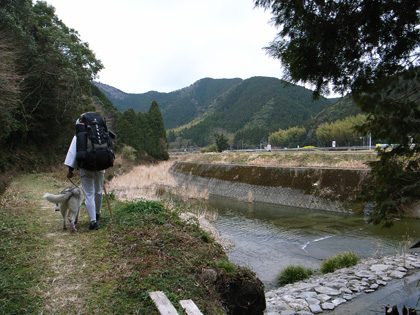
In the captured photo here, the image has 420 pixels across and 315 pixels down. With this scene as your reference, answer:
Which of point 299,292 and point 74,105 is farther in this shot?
point 74,105

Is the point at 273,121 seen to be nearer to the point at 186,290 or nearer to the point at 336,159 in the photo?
the point at 336,159

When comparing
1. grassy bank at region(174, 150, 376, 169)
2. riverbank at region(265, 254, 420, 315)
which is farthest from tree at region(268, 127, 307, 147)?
riverbank at region(265, 254, 420, 315)

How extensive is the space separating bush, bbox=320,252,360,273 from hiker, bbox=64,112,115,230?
5431 mm

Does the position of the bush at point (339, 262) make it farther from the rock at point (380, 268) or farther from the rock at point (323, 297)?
the rock at point (323, 297)

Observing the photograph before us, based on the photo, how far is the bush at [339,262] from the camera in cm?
695

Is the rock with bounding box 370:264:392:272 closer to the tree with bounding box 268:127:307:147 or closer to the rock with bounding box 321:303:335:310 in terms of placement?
the rock with bounding box 321:303:335:310

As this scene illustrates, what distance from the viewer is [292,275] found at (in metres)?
6.47

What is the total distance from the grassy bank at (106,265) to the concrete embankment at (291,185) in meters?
8.92

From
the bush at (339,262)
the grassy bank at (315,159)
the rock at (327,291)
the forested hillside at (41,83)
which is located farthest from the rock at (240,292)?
the forested hillside at (41,83)

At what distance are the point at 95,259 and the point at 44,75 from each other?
1774 cm

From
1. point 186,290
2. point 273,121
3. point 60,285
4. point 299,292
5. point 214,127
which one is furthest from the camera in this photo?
point 214,127

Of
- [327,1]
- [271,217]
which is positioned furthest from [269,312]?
[271,217]

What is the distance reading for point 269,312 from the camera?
4.46 metres

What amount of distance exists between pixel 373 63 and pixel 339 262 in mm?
5391
